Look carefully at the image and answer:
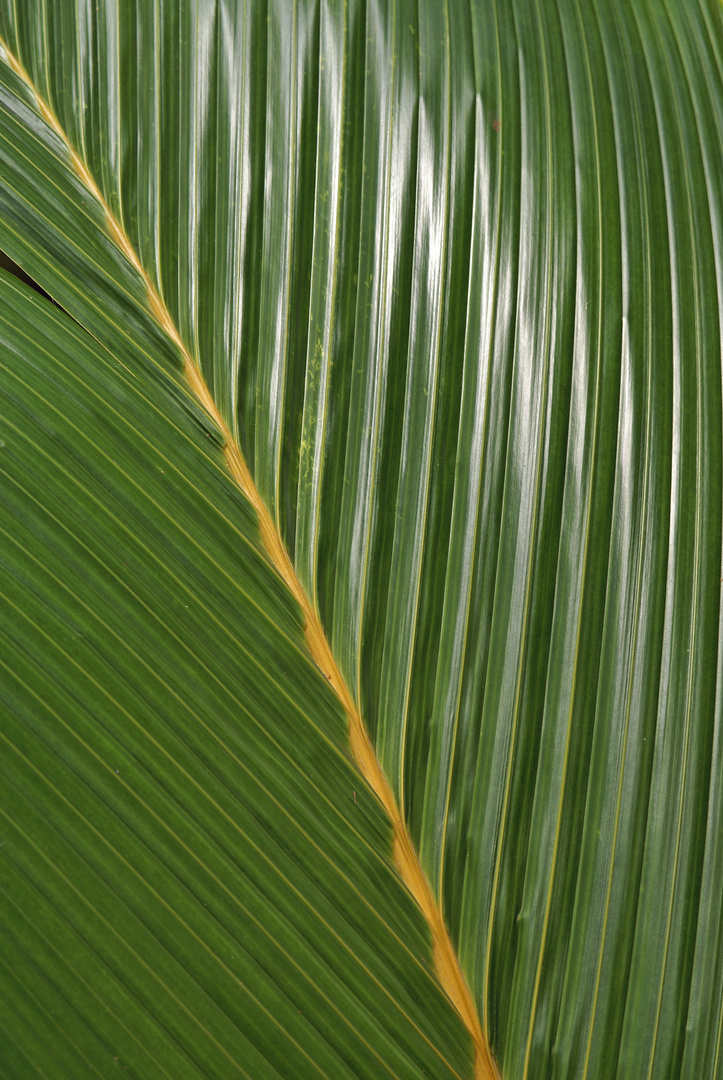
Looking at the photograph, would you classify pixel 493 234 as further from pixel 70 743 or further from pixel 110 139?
pixel 70 743

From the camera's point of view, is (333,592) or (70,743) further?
(333,592)

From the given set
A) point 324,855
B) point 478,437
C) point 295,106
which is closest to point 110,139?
point 295,106

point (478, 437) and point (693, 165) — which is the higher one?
point (693, 165)

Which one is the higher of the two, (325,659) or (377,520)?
(377,520)

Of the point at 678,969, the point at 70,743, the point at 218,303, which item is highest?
the point at 218,303
